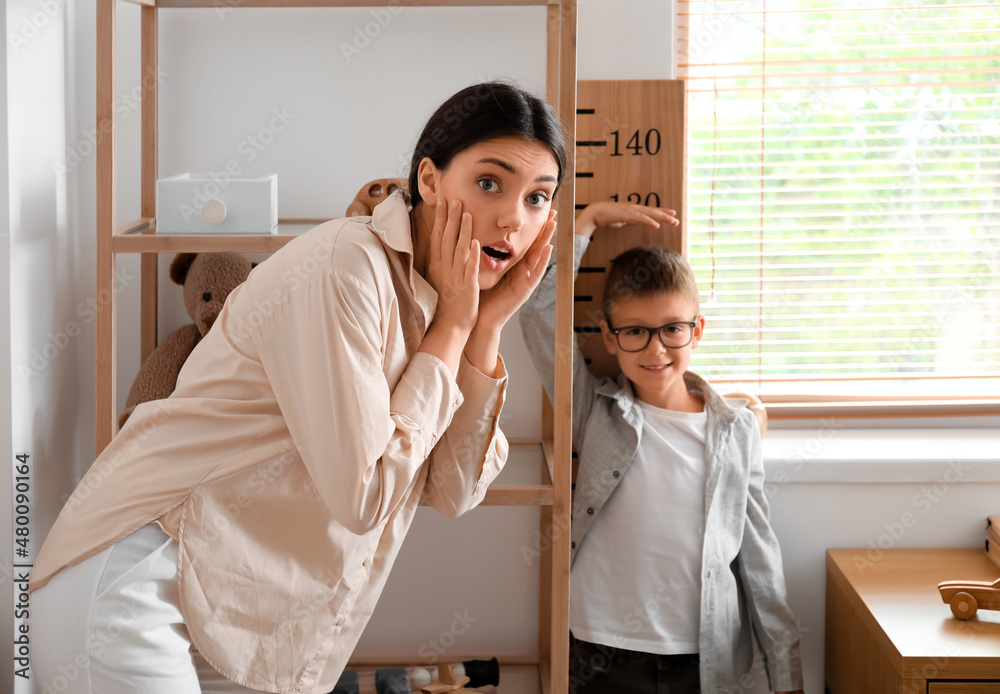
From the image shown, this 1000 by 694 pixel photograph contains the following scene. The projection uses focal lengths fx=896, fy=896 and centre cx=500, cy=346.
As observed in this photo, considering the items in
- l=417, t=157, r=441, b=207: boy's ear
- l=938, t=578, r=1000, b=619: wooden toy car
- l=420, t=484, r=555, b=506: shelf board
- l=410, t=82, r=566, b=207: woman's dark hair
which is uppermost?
l=410, t=82, r=566, b=207: woman's dark hair

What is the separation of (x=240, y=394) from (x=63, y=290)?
0.64 m

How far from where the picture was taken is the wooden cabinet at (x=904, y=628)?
131 centimetres

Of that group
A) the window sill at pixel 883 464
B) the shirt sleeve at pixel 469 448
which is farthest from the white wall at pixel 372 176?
the shirt sleeve at pixel 469 448

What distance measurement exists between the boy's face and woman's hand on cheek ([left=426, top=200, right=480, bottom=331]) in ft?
1.73

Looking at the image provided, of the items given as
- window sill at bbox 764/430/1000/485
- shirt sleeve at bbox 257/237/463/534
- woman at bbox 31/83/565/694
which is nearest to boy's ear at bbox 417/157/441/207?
woman at bbox 31/83/565/694

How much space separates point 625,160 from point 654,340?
1.14ft

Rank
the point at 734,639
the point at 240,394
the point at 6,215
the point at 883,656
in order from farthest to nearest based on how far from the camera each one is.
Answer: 1. the point at 734,639
2. the point at 883,656
3. the point at 6,215
4. the point at 240,394

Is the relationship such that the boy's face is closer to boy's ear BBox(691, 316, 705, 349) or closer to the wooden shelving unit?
boy's ear BBox(691, 316, 705, 349)

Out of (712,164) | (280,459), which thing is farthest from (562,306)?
(712,164)

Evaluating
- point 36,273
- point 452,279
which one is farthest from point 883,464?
point 36,273

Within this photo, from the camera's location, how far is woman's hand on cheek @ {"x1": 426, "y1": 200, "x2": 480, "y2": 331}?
1034 millimetres

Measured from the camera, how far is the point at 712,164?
1.81m

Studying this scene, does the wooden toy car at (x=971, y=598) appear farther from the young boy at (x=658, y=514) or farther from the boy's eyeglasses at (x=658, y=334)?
the boy's eyeglasses at (x=658, y=334)

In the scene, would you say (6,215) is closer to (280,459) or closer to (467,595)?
(280,459)
